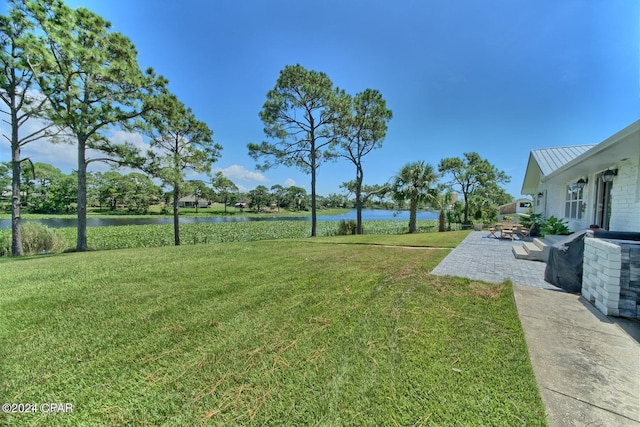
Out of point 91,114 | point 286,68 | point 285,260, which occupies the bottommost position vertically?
point 285,260

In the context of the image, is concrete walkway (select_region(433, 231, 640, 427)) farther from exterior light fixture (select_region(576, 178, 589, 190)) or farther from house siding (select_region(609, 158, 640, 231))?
exterior light fixture (select_region(576, 178, 589, 190))

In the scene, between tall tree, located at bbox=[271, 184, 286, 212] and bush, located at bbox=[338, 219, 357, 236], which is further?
tall tree, located at bbox=[271, 184, 286, 212]

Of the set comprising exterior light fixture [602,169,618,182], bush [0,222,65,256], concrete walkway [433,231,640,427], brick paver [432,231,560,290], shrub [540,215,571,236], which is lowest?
bush [0,222,65,256]

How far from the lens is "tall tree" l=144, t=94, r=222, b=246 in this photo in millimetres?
10609

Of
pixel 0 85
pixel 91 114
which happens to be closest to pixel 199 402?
pixel 91 114

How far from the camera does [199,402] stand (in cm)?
167

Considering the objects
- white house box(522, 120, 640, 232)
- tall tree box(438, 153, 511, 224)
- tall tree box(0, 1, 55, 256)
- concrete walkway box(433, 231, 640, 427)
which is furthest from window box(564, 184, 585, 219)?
tall tree box(0, 1, 55, 256)

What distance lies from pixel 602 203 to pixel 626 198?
193 cm

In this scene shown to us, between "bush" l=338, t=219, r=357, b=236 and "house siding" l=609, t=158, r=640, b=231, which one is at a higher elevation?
"house siding" l=609, t=158, r=640, b=231

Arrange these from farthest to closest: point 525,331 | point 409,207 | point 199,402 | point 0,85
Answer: point 409,207
point 0,85
point 525,331
point 199,402

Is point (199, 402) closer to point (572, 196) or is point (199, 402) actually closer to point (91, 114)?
point (91, 114)

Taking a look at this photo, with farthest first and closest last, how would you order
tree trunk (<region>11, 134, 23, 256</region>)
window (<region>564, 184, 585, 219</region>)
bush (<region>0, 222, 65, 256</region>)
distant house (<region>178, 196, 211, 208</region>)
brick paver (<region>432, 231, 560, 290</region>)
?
distant house (<region>178, 196, 211, 208</region>) < bush (<region>0, 222, 65, 256</region>) < tree trunk (<region>11, 134, 23, 256</region>) < window (<region>564, 184, 585, 219</region>) < brick paver (<region>432, 231, 560, 290</region>)

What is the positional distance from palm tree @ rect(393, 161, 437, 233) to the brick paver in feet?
33.5

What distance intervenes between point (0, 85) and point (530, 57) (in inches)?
798
